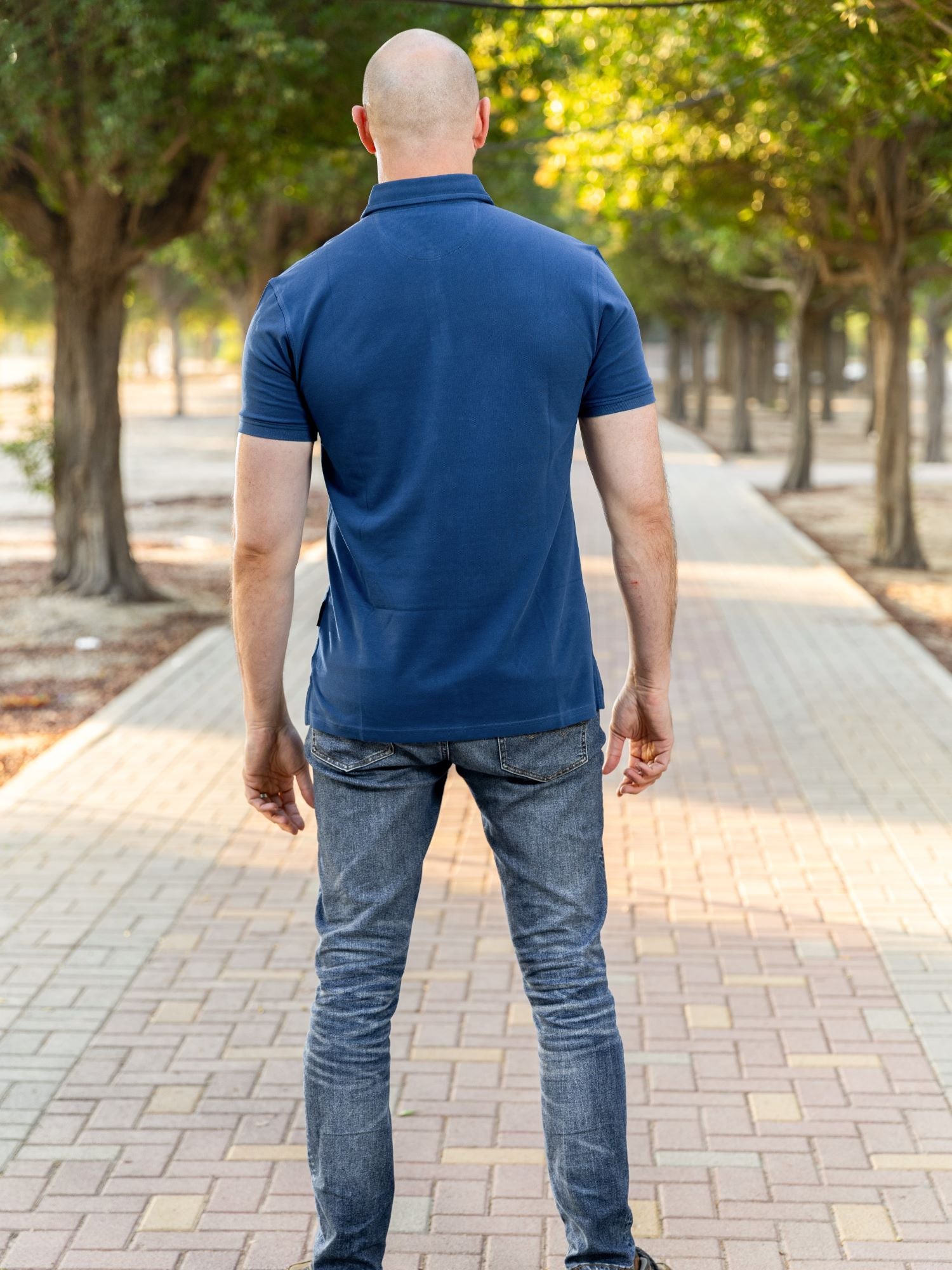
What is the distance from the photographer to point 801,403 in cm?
2167

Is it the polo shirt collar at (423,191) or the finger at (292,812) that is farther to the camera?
the finger at (292,812)

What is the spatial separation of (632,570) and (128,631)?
831cm

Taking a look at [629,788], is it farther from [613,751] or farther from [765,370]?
[765,370]

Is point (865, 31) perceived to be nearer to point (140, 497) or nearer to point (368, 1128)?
point (368, 1128)

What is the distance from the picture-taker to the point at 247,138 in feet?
31.6

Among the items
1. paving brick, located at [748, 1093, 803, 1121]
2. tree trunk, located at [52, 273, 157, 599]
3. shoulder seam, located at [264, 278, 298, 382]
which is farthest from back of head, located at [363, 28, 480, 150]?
tree trunk, located at [52, 273, 157, 599]

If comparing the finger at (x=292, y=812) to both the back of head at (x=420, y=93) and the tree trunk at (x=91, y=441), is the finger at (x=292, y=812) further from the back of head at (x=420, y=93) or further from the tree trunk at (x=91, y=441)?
the tree trunk at (x=91, y=441)

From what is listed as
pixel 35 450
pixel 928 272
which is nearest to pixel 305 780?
pixel 35 450

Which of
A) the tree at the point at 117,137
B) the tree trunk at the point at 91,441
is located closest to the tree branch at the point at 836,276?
the tree at the point at 117,137

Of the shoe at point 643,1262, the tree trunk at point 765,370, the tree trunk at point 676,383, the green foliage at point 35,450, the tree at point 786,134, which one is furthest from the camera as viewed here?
the tree trunk at point 765,370

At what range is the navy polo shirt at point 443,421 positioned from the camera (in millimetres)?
2174

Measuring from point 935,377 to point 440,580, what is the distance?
83.8 ft

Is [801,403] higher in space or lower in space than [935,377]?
lower

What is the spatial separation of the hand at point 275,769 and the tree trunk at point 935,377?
81.7 feet
